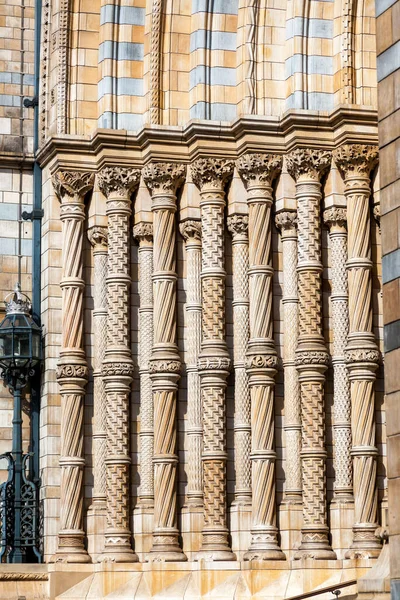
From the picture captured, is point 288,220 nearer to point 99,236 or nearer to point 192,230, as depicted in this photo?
point 192,230

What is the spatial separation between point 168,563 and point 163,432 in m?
2.32

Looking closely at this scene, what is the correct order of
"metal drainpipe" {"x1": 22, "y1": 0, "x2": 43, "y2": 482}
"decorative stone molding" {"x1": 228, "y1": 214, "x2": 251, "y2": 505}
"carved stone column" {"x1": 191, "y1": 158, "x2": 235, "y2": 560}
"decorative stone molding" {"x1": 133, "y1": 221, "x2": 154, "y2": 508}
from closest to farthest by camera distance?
1. "carved stone column" {"x1": 191, "y1": 158, "x2": 235, "y2": 560}
2. "decorative stone molding" {"x1": 228, "y1": 214, "x2": 251, "y2": 505}
3. "decorative stone molding" {"x1": 133, "y1": 221, "x2": 154, "y2": 508}
4. "metal drainpipe" {"x1": 22, "y1": 0, "x2": 43, "y2": 482}

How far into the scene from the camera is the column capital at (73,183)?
31953 mm

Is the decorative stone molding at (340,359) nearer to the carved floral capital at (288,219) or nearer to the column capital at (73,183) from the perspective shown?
the carved floral capital at (288,219)

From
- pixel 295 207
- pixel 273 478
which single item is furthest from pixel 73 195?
pixel 273 478

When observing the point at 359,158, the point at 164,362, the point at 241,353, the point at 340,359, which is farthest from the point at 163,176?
the point at 340,359

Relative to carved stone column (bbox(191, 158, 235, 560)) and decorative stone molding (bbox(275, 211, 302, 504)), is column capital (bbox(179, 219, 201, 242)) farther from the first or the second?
decorative stone molding (bbox(275, 211, 302, 504))

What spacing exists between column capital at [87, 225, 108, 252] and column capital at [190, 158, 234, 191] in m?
2.17

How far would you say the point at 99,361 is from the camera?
104ft

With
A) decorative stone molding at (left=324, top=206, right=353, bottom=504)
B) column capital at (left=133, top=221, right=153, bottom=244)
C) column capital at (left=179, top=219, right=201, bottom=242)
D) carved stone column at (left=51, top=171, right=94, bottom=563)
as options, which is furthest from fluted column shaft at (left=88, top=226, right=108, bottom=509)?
decorative stone molding at (left=324, top=206, right=353, bottom=504)

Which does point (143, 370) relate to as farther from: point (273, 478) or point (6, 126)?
point (6, 126)

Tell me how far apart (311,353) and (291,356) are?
757 mm

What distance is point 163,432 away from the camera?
1201 inches

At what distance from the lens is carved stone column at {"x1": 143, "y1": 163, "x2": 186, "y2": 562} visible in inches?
1192
